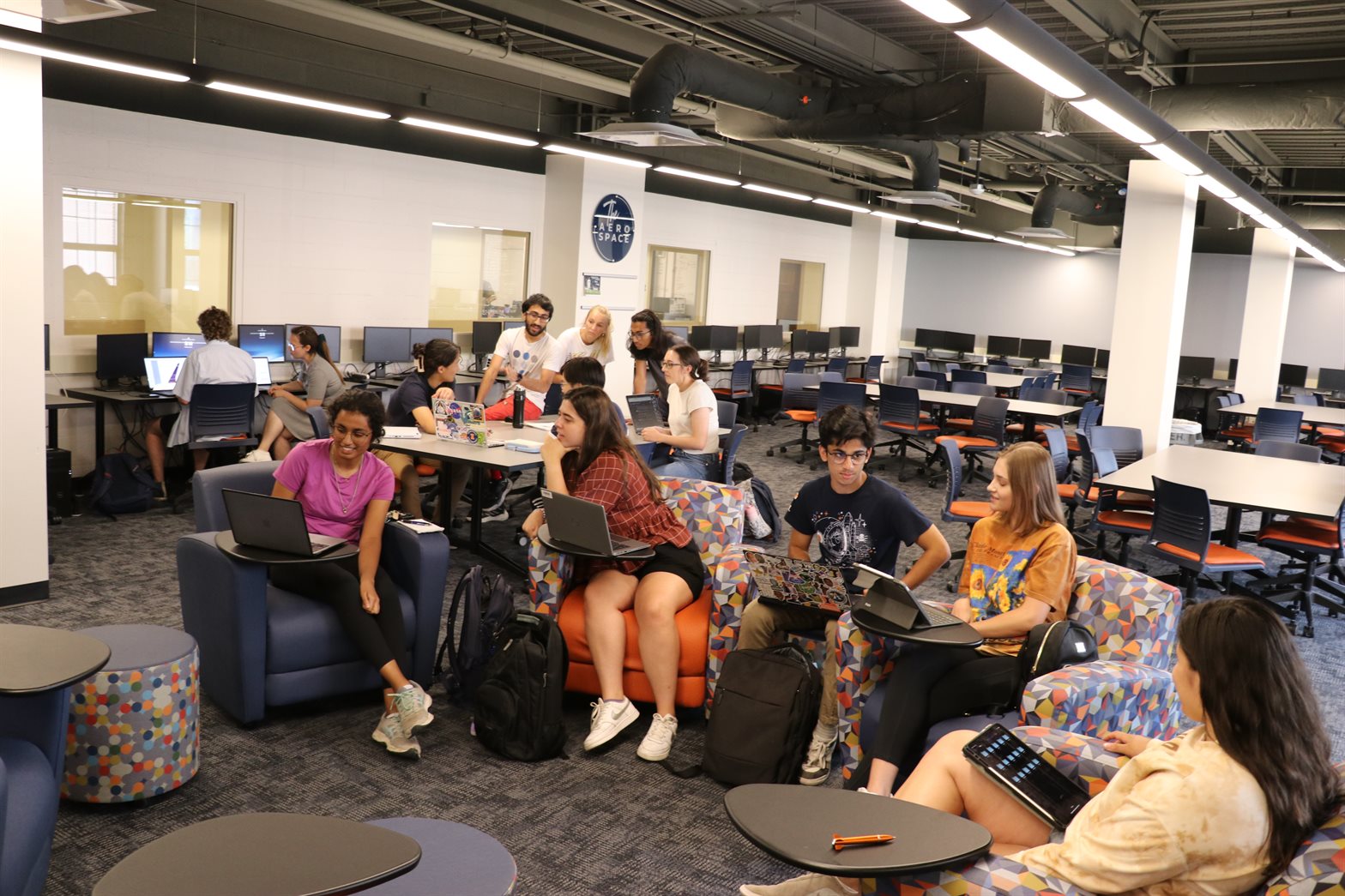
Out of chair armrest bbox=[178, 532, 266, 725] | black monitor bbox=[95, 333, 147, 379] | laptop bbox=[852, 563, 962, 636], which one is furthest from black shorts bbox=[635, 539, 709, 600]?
black monitor bbox=[95, 333, 147, 379]

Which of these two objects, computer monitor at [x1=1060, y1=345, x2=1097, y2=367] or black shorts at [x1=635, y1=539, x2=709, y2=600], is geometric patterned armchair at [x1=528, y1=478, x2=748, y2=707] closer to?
black shorts at [x1=635, y1=539, x2=709, y2=600]

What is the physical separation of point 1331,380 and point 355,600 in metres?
16.6

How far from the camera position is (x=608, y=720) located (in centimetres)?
390

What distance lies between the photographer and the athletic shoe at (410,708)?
151 inches

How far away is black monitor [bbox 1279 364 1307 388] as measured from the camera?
16797 mm

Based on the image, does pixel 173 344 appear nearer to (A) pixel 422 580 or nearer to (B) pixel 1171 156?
(A) pixel 422 580

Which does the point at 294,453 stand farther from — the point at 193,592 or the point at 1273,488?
the point at 1273,488

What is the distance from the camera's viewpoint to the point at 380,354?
10000 mm

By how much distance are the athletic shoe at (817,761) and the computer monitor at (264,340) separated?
6.60 meters

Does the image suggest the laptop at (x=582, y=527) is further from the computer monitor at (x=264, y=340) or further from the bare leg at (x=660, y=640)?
the computer monitor at (x=264, y=340)

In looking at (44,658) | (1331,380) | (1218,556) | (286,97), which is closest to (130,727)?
(44,658)

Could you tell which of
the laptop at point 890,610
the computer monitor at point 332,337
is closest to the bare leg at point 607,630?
the laptop at point 890,610

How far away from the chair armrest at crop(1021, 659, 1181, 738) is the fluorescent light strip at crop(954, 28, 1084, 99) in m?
2.02

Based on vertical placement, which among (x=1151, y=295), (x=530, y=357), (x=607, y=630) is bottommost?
(x=607, y=630)
